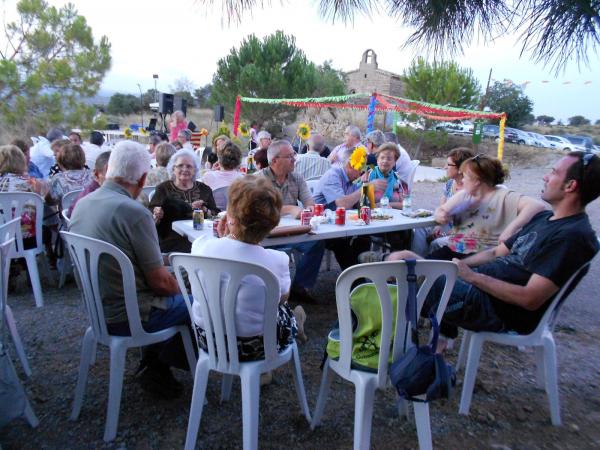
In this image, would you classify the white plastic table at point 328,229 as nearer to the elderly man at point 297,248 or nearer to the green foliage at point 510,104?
the elderly man at point 297,248

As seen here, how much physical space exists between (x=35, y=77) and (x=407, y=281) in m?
9.50

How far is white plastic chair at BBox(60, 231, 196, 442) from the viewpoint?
1.76 metres

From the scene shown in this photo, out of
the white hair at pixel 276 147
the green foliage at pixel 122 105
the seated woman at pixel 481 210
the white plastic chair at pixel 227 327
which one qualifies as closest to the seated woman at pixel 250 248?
the white plastic chair at pixel 227 327

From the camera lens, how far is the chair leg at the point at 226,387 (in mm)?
2113

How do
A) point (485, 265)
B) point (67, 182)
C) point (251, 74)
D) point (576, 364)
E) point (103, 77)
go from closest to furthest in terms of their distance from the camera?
point (485, 265) → point (576, 364) → point (67, 182) → point (103, 77) → point (251, 74)

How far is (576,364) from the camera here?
2.63 metres

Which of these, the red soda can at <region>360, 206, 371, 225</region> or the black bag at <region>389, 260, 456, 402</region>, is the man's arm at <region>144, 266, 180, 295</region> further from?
the red soda can at <region>360, 206, 371, 225</region>

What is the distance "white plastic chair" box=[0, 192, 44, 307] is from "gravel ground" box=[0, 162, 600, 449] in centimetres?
48

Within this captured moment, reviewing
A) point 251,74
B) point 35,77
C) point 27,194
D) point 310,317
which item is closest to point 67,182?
point 27,194

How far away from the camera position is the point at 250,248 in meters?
1.66

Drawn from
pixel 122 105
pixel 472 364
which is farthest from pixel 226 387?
pixel 122 105

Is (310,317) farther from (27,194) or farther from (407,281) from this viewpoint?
(27,194)

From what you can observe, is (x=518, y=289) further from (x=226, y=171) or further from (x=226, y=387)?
(x=226, y=171)

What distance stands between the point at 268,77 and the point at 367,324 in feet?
80.2
